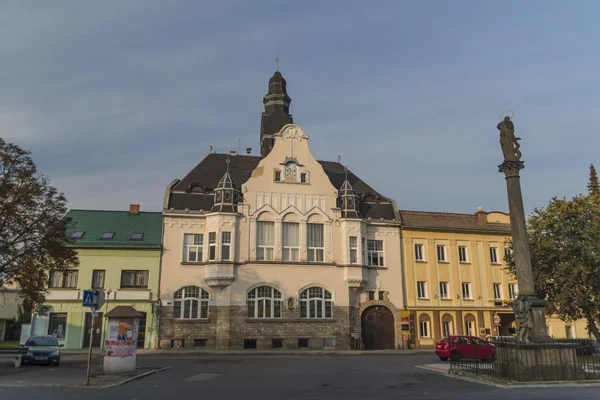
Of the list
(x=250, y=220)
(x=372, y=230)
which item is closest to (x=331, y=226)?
(x=372, y=230)

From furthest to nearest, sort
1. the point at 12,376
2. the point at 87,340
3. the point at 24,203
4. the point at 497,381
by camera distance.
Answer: the point at 87,340, the point at 24,203, the point at 12,376, the point at 497,381

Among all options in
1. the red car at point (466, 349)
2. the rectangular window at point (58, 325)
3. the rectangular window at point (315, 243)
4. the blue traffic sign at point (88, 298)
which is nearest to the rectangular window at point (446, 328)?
the rectangular window at point (315, 243)

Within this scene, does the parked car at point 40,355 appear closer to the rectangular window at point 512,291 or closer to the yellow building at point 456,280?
the yellow building at point 456,280

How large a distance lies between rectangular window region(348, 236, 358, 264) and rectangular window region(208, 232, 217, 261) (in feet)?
34.1

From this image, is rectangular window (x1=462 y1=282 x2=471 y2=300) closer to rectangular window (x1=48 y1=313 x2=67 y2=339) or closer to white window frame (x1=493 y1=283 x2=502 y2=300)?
white window frame (x1=493 y1=283 x2=502 y2=300)

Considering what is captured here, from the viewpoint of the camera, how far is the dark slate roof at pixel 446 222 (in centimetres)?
4156

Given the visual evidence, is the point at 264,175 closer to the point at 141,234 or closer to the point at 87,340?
the point at 141,234

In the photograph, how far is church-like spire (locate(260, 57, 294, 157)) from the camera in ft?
157

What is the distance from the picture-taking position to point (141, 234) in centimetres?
3766

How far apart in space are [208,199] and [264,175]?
485 centimetres

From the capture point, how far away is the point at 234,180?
40.9 m

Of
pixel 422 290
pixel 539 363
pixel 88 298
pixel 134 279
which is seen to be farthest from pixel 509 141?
pixel 134 279

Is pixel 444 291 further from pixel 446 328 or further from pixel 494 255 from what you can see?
pixel 494 255

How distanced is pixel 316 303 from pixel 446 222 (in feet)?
45.7
